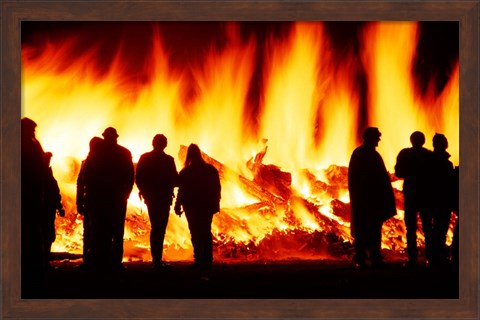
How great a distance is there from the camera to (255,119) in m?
10.5

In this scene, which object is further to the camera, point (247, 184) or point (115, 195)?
point (247, 184)

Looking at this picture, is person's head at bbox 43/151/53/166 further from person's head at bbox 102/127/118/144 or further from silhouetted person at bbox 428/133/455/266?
silhouetted person at bbox 428/133/455/266

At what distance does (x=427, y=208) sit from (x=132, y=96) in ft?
8.60

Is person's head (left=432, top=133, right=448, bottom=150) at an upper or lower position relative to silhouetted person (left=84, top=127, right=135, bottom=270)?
upper

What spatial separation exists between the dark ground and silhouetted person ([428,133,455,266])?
21cm

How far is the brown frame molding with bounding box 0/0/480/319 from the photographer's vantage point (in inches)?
380

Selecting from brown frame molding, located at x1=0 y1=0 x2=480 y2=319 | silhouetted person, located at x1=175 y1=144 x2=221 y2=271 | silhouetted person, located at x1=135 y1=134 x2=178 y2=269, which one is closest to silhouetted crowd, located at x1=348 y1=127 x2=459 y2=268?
brown frame molding, located at x1=0 y1=0 x2=480 y2=319

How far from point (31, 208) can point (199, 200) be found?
1440mm

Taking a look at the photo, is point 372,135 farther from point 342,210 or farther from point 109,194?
point 109,194
